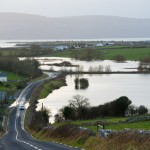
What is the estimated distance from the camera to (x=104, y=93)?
59.8 metres

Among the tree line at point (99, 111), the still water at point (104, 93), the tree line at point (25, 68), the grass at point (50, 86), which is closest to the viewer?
the tree line at point (99, 111)

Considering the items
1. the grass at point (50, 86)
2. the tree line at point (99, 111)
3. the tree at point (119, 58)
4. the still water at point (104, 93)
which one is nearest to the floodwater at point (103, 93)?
the still water at point (104, 93)

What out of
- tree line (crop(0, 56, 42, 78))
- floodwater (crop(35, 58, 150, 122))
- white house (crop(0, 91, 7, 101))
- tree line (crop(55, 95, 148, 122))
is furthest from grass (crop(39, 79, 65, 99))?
tree line (crop(55, 95, 148, 122))

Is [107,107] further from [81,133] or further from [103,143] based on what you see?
[103,143]

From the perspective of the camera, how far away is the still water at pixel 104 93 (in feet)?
167

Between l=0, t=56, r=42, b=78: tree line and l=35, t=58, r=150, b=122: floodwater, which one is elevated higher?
l=0, t=56, r=42, b=78: tree line

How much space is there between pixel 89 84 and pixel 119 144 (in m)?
59.2

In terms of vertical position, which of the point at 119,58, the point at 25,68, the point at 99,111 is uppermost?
the point at 119,58

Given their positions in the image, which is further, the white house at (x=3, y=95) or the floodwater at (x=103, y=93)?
the white house at (x=3, y=95)

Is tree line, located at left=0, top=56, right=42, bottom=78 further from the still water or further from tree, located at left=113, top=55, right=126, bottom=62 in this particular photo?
tree, located at left=113, top=55, right=126, bottom=62

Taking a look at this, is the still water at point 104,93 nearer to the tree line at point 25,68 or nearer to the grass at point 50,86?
the grass at point 50,86

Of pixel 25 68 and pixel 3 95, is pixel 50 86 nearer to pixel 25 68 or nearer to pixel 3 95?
pixel 3 95

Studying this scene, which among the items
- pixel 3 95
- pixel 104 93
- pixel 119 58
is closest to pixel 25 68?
pixel 3 95

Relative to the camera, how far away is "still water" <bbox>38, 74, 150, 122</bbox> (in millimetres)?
50847
